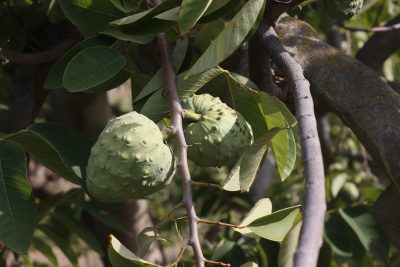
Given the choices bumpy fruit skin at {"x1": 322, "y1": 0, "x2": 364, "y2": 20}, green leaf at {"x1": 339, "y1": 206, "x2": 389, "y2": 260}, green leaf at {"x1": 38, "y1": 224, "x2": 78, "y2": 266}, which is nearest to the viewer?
bumpy fruit skin at {"x1": 322, "y1": 0, "x2": 364, "y2": 20}

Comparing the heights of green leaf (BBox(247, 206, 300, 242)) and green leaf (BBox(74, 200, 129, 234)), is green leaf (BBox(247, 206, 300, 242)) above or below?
above

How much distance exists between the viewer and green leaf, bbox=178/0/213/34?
4.10 ft

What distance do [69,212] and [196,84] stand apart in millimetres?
1168

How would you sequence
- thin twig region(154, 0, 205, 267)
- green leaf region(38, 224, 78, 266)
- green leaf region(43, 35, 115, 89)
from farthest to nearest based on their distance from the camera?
1. green leaf region(38, 224, 78, 266)
2. green leaf region(43, 35, 115, 89)
3. thin twig region(154, 0, 205, 267)

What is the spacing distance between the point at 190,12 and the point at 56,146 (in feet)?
1.50

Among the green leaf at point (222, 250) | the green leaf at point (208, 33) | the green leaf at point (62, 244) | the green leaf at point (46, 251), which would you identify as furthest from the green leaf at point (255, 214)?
the green leaf at point (46, 251)

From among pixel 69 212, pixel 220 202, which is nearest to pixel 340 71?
pixel 69 212

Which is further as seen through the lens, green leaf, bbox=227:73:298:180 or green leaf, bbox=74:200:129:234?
green leaf, bbox=74:200:129:234

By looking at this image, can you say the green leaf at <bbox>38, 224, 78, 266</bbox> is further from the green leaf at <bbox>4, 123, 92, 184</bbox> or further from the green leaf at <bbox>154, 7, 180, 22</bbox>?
the green leaf at <bbox>154, 7, 180, 22</bbox>

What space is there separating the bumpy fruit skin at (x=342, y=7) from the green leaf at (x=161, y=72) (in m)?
0.36

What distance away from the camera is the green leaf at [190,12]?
1.25 m

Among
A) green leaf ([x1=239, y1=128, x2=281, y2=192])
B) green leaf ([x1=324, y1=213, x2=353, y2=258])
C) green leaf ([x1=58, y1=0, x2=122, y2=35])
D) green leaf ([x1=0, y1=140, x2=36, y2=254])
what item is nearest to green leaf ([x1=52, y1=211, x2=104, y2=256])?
green leaf ([x1=324, y1=213, x2=353, y2=258])

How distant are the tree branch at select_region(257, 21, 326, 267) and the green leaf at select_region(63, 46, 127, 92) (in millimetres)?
357

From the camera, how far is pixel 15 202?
1.46 m
